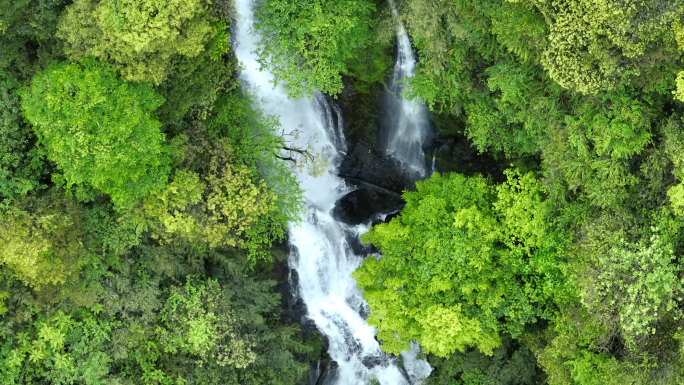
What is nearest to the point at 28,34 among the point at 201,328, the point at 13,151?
the point at 13,151

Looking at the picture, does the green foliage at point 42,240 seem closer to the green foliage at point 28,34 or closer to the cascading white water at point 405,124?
the green foliage at point 28,34

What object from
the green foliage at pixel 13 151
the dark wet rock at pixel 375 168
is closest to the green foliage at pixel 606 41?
the dark wet rock at pixel 375 168

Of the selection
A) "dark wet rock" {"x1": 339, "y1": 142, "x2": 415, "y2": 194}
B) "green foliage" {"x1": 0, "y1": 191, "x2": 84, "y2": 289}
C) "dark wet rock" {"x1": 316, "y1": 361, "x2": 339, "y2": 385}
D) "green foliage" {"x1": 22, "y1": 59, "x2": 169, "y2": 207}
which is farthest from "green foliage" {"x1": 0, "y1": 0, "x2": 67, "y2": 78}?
"dark wet rock" {"x1": 316, "y1": 361, "x2": 339, "y2": 385}

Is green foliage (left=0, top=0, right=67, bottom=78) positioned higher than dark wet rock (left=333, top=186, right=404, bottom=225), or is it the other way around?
green foliage (left=0, top=0, right=67, bottom=78)

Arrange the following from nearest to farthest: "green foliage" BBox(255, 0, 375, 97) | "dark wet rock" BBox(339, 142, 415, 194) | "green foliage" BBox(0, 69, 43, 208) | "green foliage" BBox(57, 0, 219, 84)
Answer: "green foliage" BBox(57, 0, 219, 84) → "green foliage" BBox(0, 69, 43, 208) → "green foliage" BBox(255, 0, 375, 97) → "dark wet rock" BBox(339, 142, 415, 194)

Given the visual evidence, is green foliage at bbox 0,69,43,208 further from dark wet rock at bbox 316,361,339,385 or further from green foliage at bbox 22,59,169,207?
dark wet rock at bbox 316,361,339,385

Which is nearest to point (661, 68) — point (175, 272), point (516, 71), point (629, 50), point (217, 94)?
point (629, 50)

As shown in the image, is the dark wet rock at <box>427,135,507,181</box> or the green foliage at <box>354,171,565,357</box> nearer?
the green foliage at <box>354,171,565,357</box>
